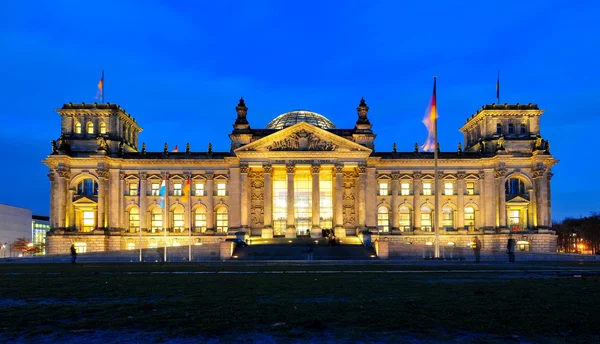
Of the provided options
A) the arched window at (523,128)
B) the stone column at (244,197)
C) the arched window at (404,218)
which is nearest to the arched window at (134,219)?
the stone column at (244,197)

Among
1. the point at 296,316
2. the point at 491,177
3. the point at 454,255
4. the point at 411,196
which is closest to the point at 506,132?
the point at 491,177

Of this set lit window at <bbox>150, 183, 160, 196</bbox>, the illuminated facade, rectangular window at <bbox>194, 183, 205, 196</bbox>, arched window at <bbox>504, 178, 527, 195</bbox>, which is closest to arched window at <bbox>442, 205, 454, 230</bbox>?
the illuminated facade

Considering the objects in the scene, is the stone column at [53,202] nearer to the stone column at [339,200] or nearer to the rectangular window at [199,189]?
the rectangular window at [199,189]

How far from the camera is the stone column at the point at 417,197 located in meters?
93.2

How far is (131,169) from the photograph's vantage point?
92562 mm

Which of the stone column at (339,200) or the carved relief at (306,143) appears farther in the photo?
the carved relief at (306,143)

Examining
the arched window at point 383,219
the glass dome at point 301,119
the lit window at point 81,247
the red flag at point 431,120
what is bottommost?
the lit window at point 81,247

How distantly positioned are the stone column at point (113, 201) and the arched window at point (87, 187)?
2.37 m

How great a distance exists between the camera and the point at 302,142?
281 ft

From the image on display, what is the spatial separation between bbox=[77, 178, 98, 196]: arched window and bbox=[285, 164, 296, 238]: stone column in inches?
1210

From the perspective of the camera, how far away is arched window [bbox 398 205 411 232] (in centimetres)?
9362

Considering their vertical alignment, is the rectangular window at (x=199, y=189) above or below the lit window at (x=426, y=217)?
above

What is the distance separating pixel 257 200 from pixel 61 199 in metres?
29.6

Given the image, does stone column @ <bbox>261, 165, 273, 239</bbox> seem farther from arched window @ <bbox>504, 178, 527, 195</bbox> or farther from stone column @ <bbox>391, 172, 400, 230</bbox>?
arched window @ <bbox>504, 178, 527, 195</bbox>
